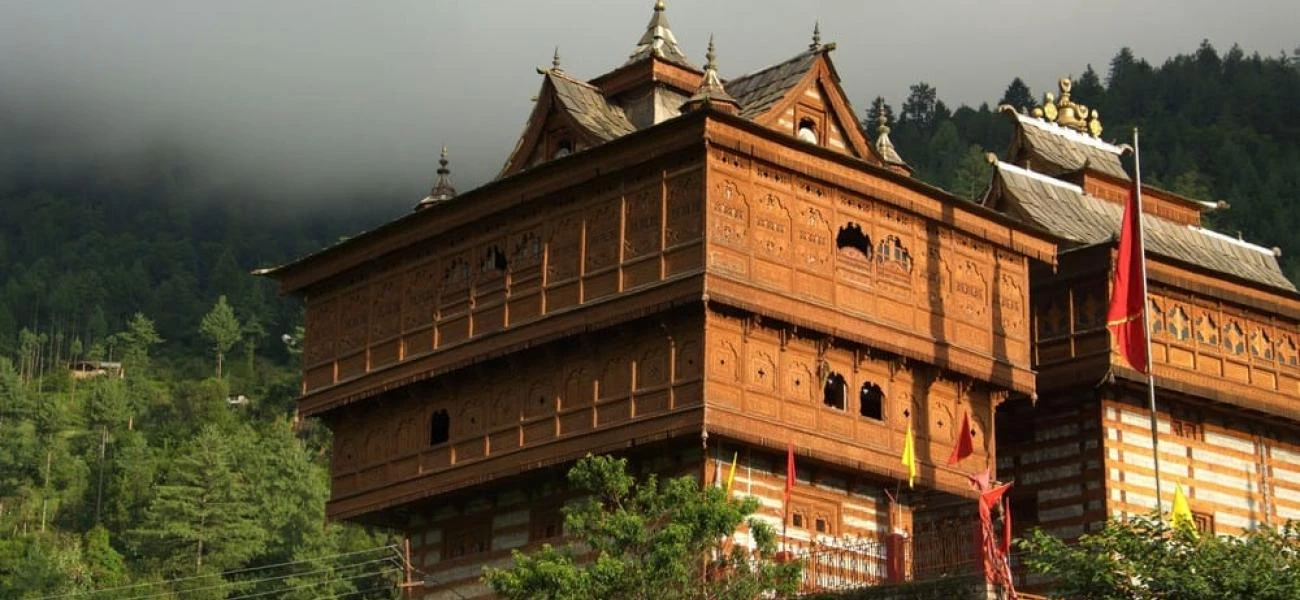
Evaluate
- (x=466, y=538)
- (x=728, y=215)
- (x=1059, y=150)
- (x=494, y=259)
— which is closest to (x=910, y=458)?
(x=728, y=215)

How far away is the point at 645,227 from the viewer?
37.8 meters

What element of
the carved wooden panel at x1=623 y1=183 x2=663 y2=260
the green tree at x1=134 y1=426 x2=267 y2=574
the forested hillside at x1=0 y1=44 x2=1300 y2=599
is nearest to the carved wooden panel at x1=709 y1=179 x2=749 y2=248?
the carved wooden panel at x1=623 y1=183 x2=663 y2=260

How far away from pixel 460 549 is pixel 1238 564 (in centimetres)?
1610

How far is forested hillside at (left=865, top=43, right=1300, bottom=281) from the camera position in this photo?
124500 mm

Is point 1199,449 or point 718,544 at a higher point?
point 1199,449

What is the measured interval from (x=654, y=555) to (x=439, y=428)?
10.6 metres

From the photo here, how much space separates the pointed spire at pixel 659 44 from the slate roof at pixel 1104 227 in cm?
710

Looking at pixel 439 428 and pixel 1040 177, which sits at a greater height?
pixel 1040 177

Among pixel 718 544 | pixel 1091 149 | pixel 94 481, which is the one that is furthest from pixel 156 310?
pixel 718 544

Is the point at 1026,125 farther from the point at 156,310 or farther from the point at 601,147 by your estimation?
the point at 156,310

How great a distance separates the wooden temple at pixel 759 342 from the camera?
37.2 meters

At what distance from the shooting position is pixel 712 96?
37.5 metres

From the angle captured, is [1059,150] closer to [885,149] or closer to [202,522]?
[885,149]

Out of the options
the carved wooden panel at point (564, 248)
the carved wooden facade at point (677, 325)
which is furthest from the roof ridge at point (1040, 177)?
the carved wooden panel at point (564, 248)
